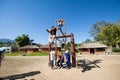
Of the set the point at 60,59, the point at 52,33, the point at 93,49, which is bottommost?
the point at 60,59

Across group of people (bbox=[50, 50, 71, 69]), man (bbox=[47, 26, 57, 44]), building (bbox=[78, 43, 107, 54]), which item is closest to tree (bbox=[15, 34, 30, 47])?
building (bbox=[78, 43, 107, 54])

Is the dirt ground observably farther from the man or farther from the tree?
the tree

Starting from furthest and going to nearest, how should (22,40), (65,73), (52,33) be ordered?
(22,40) < (52,33) < (65,73)

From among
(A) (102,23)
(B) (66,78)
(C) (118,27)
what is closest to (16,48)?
(A) (102,23)

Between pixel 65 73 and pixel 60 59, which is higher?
pixel 60 59

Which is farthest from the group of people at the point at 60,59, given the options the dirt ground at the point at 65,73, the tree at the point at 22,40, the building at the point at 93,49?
the tree at the point at 22,40

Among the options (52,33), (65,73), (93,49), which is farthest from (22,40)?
(65,73)

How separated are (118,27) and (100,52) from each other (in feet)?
43.6

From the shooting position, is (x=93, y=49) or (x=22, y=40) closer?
(x=93, y=49)

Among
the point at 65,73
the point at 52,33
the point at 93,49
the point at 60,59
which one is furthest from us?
the point at 93,49

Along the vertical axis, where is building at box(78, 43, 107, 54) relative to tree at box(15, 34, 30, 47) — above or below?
below

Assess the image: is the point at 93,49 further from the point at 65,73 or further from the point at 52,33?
the point at 65,73

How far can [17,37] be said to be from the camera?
68500 millimetres

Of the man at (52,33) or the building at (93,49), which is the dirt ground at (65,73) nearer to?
the man at (52,33)
